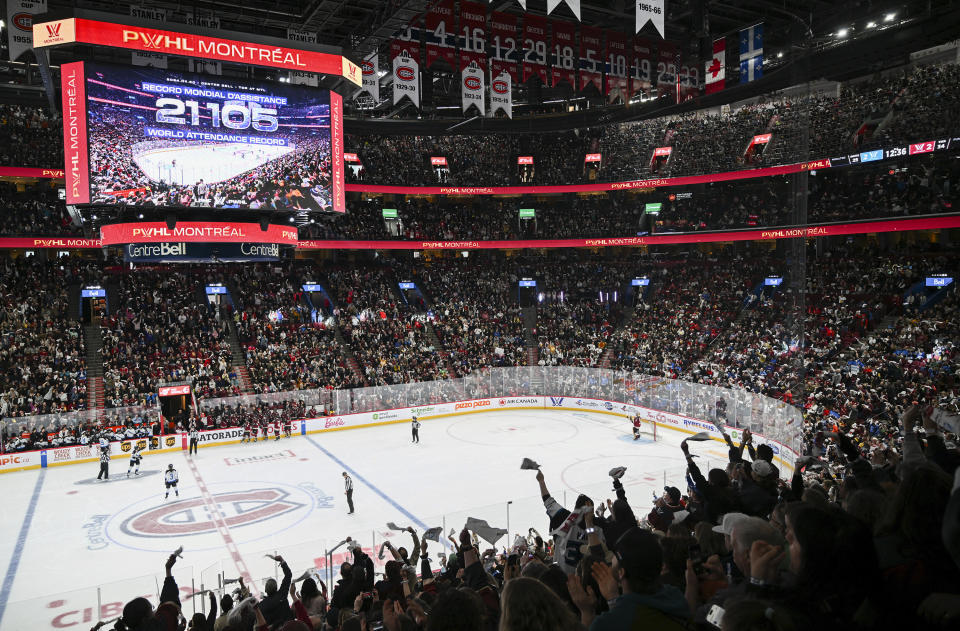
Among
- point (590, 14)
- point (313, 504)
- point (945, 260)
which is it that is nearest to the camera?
point (313, 504)

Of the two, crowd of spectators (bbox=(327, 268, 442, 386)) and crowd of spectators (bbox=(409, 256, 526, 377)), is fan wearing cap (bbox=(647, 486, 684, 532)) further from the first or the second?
crowd of spectators (bbox=(409, 256, 526, 377))

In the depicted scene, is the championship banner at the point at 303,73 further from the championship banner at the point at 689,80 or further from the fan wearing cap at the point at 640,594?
the fan wearing cap at the point at 640,594

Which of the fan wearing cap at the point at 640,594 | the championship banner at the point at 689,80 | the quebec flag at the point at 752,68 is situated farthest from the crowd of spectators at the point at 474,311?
the fan wearing cap at the point at 640,594

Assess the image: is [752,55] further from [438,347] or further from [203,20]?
[438,347]

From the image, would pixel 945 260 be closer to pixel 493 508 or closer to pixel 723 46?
pixel 723 46

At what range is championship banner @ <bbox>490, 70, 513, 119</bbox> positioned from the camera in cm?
2562

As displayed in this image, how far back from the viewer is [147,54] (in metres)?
23.8

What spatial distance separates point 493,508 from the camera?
13.6 m

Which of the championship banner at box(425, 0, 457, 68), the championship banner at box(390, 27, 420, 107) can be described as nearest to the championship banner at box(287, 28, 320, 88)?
the championship banner at box(390, 27, 420, 107)

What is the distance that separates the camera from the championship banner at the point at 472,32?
2345 centimetres

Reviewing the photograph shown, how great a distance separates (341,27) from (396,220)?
16.6m

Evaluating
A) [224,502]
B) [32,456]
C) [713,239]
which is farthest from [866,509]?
[713,239]

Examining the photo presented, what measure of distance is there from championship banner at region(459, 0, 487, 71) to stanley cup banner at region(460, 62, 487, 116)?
0.32 meters

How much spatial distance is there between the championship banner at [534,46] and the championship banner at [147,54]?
13240 millimetres
